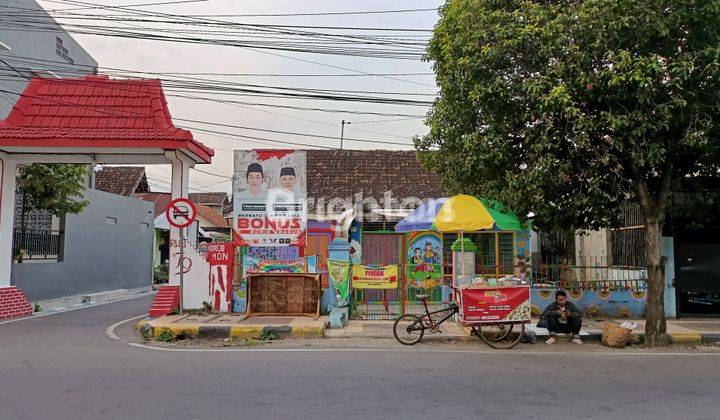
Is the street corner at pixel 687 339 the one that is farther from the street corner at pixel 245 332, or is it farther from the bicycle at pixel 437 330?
the street corner at pixel 245 332

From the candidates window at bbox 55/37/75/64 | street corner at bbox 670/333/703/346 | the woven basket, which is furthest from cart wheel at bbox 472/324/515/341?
window at bbox 55/37/75/64

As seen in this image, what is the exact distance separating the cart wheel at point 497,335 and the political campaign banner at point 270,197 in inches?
198

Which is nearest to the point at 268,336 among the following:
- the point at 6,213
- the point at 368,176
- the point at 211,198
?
the point at 6,213

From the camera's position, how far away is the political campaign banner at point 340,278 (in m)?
12.2

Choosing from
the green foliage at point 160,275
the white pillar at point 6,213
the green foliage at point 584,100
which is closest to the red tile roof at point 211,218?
the green foliage at point 160,275

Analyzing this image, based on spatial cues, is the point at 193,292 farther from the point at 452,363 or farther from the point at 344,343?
the point at 452,363

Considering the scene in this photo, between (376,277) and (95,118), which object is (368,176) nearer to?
(376,277)

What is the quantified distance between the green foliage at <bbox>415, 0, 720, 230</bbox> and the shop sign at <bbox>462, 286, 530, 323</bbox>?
180cm

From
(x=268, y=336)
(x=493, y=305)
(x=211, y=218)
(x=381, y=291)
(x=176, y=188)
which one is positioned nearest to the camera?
(x=493, y=305)

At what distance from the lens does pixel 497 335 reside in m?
10.1

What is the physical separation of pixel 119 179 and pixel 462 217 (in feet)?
98.5

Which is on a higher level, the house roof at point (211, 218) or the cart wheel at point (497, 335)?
the house roof at point (211, 218)

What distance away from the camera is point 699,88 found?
930 centimetres

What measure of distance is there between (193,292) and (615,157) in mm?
9868
